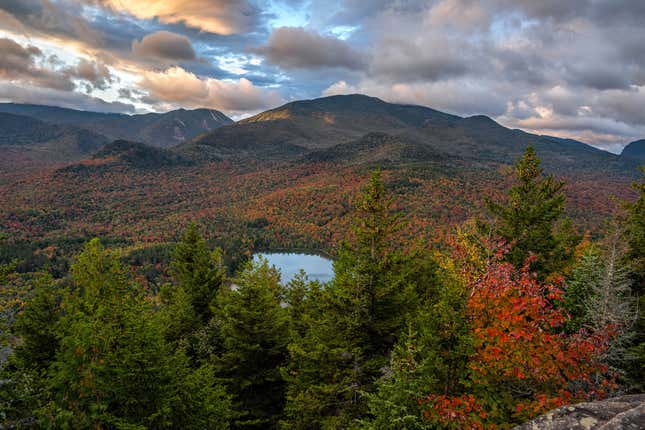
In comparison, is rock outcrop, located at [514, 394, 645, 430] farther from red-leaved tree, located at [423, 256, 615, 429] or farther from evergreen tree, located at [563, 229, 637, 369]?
evergreen tree, located at [563, 229, 637, 369]

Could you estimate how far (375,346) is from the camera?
1513 centimetres

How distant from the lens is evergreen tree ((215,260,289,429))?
18844mm

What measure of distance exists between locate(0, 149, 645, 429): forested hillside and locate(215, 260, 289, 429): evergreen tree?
9cm

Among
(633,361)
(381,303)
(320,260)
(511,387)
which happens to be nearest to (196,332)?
(381,303)

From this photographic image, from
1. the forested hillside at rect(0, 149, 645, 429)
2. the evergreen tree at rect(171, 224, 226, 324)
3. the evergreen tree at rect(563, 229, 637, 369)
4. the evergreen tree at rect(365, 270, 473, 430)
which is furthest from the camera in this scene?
the evergreen tree at rect(171, 224, 226, 324)

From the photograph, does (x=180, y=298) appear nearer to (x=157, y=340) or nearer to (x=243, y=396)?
(x=243, y=396)

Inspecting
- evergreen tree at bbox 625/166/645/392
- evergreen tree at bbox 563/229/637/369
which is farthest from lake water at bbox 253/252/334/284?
evergreen tree at bbox 563/229/637/369

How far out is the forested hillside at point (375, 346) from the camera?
33.8 feet

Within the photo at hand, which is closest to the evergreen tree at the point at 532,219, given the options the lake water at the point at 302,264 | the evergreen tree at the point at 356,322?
the evergreen tree at the point at 356,322

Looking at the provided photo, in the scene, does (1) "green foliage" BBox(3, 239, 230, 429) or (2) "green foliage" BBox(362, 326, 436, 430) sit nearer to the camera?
(2) "green foliage" BBox(362, 326, 436, 430)

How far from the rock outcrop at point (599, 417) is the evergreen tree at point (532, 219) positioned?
16.0 m

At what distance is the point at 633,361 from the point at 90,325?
19310 millimetres

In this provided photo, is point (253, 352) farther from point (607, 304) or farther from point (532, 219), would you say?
point (532, 219)

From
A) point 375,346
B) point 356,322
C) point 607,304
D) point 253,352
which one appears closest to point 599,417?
point 356,322
